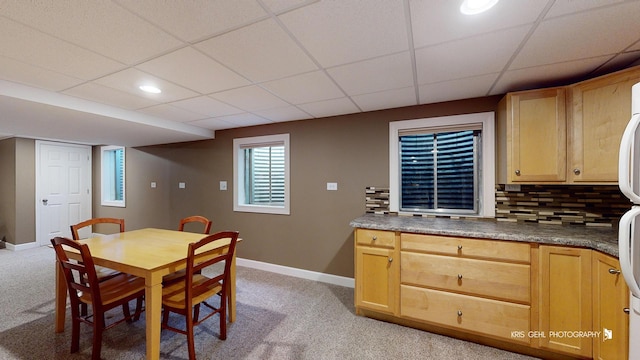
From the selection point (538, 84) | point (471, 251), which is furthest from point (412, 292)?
point (538, 84)

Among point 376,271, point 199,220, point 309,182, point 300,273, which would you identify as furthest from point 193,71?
point 300,273

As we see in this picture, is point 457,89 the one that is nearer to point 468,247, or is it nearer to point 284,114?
point 468,247

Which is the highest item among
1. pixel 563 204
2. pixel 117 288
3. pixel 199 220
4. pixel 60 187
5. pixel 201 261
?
pixel 60 187

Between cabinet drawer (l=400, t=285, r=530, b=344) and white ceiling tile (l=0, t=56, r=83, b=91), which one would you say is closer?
white ceiling tile (l=0, t=56, r=83, b=91)

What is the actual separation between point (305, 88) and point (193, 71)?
90cm

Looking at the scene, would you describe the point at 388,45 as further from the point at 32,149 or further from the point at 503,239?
the point at 32,149

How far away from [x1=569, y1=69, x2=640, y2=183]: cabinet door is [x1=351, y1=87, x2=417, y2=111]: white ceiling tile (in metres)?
1.22

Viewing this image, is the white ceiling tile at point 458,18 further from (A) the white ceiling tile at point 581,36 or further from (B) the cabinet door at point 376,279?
(B) the cabinet door at point 376,279

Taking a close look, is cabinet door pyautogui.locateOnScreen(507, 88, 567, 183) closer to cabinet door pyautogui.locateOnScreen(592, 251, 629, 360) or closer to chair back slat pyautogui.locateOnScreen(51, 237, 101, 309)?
cabinet door pyautogui.locateOnScreen(592, 251, 629, 360)

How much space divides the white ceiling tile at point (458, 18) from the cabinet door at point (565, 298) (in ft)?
5.02

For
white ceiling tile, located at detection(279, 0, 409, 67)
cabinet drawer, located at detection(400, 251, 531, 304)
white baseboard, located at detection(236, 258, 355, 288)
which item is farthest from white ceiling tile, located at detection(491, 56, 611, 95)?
white baseboard, located at detection(236, 258, 355, 288)

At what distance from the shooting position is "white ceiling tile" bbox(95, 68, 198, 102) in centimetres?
193

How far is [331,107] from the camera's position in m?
2.81

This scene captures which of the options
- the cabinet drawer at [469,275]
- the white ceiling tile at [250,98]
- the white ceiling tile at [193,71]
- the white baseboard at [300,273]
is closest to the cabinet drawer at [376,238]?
the cabinet drawer at [469,275]
